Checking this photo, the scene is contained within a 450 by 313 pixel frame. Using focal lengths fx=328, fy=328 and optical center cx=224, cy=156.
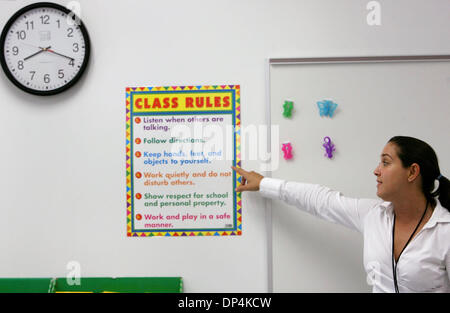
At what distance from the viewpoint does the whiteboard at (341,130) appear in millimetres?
1434

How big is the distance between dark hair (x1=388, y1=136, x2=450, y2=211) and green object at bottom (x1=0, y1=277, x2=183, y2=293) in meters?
1.05

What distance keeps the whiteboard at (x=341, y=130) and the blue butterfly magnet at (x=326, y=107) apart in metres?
0.02

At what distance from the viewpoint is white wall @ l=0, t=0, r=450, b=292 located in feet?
4.79

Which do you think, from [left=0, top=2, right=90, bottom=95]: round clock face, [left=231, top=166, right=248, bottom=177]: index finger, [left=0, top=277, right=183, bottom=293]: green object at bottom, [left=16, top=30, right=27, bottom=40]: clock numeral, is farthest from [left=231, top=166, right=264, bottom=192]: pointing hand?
[left=16, top=30, right=27, bottom=40]: clock numeral

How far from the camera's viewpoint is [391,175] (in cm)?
115

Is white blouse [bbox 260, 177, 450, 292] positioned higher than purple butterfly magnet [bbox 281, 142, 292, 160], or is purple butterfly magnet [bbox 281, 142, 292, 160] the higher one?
purple butterfly magnet [bbox 281, 142, 292, 160]

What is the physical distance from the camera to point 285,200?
1.38m

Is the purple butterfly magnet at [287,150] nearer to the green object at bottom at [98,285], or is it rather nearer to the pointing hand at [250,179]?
the pointing hand at [250,179]

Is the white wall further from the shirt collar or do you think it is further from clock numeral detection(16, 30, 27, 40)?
the shirt collar

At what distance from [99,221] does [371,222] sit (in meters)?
1.16

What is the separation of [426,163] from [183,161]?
958mm

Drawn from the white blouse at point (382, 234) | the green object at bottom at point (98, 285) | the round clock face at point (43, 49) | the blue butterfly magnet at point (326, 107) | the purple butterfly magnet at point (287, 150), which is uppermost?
the round clock face at point (43, 49)

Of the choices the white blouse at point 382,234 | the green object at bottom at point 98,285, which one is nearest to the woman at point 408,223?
the white blouse at point 382,234
